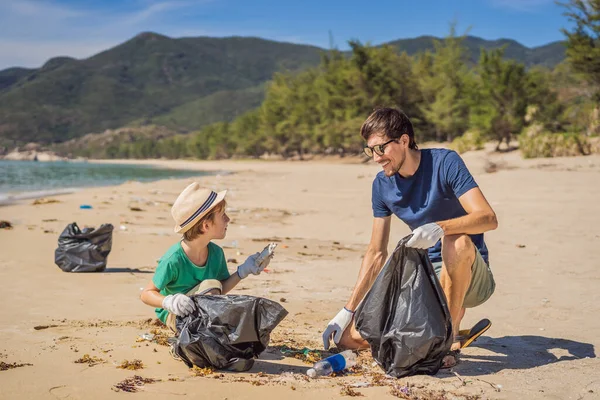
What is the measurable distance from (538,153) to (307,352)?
63.8 feet

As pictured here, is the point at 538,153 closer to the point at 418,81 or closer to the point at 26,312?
the point at 26,312

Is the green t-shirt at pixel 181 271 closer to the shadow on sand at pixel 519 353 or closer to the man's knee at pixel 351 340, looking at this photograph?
the man's knee at pixel 351 340

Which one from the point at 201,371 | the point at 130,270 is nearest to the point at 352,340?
the point at 201,371

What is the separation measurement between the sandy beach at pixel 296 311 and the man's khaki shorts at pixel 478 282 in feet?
1.18

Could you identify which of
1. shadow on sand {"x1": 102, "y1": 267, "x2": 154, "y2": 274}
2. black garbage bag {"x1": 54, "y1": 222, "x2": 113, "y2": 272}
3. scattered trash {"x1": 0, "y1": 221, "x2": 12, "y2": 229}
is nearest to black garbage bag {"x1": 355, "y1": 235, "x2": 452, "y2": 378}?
shadow on sand {"x1": 102, "y1": 267, "x2": 154, "y2": 274}

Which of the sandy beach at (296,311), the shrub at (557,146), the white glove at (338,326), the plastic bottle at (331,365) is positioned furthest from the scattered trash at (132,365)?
the shrub at (557,146)

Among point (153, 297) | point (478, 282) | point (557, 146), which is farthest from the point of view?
point (557, 146)

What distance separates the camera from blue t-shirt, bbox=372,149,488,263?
355 cm

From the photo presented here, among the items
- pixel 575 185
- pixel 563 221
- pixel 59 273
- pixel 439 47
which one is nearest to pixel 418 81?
pixel 439 47

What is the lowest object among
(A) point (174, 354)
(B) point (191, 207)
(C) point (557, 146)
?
(A) point (174, 354)

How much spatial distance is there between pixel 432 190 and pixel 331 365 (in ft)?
3.83

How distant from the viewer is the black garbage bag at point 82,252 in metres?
6.29

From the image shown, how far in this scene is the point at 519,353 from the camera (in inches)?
151

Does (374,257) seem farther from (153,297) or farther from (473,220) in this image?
(153,297)
